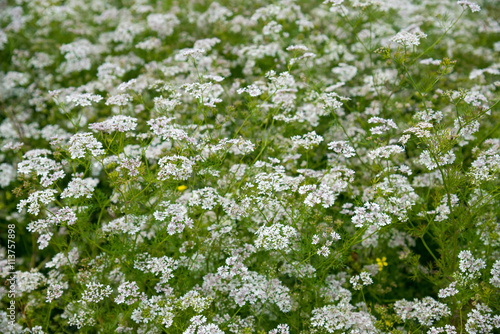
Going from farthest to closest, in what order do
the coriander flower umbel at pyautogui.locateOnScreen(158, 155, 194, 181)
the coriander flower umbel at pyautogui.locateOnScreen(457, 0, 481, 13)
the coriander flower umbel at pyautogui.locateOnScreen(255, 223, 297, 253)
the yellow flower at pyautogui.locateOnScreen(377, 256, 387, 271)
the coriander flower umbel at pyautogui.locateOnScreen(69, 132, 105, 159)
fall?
the yellow flower at pyautogui.locateOnScreen(377, 256, 387, 271)
the coriander flower umbel at pyautogui.locateOnScreen(457, 0, 481, 13)
the coriander flower umbel at pyautogui.locateOnScreen(69, 132, 105, 159)
the coriander flower umbel at pyautogui.locateOnScreen(158, 155, 194, 181)
the coriander flower umbel at pyautogui.locateOnScreen(255, 223, 297, 253)

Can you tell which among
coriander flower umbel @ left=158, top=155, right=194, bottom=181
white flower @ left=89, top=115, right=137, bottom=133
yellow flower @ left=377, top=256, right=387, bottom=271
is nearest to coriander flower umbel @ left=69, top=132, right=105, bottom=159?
white flower @ left=89, top=115, right=137, bottom=133

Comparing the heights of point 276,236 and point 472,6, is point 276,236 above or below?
below

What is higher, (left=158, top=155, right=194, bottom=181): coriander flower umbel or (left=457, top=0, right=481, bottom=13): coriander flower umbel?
(left=457, top=0, right=481, bottom=13): coriander flower umbel

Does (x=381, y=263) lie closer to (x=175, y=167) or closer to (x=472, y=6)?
(x=175, y=167)

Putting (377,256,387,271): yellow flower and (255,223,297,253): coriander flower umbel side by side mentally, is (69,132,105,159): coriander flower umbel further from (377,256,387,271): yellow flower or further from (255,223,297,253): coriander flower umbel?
(377,256,387,271): yellow flower

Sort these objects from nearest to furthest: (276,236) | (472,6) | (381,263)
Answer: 1. (276,236)
2. (472,6)
3. (381,263)

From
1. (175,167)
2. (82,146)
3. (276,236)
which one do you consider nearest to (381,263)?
(276,236)

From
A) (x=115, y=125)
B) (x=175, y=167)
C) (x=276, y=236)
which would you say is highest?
(x=115, y=125)

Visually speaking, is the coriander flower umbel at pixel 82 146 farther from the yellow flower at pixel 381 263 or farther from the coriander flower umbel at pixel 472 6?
the coriander flower umbel at pixel 472 6

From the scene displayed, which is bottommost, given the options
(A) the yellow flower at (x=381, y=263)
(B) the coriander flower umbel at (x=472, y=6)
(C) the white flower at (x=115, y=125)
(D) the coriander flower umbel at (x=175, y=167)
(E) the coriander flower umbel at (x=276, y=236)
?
(E) the coriander flower umbel at (x=276, y=236)

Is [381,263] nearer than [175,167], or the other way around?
[175,167]

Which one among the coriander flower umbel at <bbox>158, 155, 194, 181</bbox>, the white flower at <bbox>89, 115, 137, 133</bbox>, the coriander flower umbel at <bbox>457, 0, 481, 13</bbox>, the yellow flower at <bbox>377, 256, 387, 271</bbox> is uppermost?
the coriander flower umbel at <bbox>457, 0, 481, 13</bbox>

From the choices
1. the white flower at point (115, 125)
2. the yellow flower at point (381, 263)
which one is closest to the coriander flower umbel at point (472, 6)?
the yellow flower at point (381, 263)
